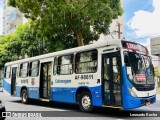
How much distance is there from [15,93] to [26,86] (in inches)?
72.3

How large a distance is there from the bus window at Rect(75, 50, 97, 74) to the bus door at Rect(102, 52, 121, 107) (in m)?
0.63

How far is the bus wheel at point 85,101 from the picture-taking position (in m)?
11.0

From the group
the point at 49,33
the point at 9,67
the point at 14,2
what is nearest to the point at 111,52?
the point at 9,67

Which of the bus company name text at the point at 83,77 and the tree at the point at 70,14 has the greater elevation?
the tree at the point at 70,14

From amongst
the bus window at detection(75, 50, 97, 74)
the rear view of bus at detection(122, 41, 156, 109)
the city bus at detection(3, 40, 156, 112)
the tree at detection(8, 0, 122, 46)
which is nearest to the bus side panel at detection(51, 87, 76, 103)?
the city bus at detection(3, 40, 156, 112)

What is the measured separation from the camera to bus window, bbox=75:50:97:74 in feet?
35.8

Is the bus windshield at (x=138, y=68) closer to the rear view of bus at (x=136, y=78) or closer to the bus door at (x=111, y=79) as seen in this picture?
the rear view of bus at (x=136, y=78)

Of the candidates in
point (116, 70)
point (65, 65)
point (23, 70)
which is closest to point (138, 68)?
point (116, 70)

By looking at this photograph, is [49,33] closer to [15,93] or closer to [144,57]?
[15,93]

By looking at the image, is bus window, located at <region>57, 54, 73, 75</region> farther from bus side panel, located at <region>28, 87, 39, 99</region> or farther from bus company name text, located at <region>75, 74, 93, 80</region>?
bus side panel, located at <region>28, 87, 39, 99</region>

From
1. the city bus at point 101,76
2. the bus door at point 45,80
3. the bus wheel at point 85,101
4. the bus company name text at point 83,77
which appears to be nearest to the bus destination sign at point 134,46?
the city bus at point 101,76

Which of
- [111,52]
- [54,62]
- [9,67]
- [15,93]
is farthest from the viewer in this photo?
[9,67]

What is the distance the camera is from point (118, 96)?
9.69 m

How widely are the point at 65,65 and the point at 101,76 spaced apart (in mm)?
2765
